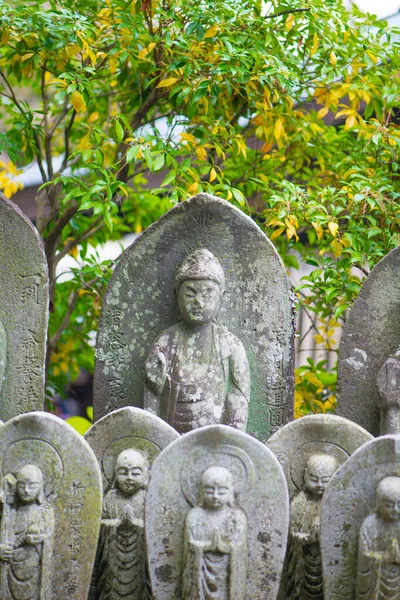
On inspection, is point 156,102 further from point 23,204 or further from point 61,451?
point 61,451

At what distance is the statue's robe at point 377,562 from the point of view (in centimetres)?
606

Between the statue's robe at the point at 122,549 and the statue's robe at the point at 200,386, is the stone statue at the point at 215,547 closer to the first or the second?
the statue's robe at the point at 122,549

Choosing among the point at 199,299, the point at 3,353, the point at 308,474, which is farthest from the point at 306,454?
the point at 3,353

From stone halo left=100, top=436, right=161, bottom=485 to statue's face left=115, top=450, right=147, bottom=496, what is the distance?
0.07 meters

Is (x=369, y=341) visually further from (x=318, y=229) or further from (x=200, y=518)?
(x=200, y=518)

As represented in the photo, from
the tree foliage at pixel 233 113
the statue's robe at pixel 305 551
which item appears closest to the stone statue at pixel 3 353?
the tree foliage at pixel 233 113

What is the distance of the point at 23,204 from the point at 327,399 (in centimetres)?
433

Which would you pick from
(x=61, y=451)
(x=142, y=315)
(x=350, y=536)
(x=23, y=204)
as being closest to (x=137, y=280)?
(x=142, y=315)

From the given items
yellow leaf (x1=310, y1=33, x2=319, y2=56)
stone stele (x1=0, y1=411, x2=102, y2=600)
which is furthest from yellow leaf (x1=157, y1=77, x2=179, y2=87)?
stone stele (x1=0, y1=411, x2=102, y2=600)

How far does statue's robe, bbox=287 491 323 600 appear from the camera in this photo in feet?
21.5

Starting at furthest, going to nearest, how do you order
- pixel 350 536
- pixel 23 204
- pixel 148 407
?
pixel 23 204 → pixel 148 407 → pixel 350 536

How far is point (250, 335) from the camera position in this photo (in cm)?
795

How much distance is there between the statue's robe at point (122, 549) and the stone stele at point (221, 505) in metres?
0.31

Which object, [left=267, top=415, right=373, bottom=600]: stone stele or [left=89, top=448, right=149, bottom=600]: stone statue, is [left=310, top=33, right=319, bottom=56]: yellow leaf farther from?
[left=89, top=448, right=149, bottom=600]: stone statue
